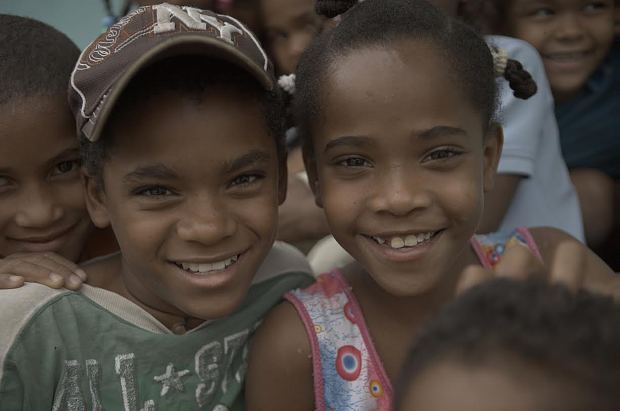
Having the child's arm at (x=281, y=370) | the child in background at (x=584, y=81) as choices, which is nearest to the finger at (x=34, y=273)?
the child's arm at (x=281, y=370)

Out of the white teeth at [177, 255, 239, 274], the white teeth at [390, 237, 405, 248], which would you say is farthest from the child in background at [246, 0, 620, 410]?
the white teeth at [177, 255, 239, 274]

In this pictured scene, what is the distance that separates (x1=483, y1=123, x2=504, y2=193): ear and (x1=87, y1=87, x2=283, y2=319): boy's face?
1.64 feet

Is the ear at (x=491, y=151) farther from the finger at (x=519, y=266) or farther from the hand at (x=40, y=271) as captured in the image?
the hand at (x=40, y=271)

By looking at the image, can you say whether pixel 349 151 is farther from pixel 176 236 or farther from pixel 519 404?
pixel 519 404

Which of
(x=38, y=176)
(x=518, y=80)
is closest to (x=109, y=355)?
(x=38, y=176)

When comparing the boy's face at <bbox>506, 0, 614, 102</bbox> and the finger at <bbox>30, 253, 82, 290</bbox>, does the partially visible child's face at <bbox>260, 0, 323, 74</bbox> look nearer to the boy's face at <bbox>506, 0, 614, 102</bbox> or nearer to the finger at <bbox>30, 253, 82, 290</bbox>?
the boy's face at <bbox>506, 0, 614, 102</bbox>

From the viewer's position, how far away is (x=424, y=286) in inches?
65.5

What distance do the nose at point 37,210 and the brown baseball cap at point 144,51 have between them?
21 centimetres

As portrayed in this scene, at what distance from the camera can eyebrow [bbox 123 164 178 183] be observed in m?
1.53

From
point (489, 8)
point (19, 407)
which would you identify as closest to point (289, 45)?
point (489, 8)

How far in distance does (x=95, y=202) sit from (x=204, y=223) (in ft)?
1.12

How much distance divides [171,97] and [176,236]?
0.94ft

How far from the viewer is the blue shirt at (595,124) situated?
2674mm

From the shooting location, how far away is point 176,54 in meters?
1.49
